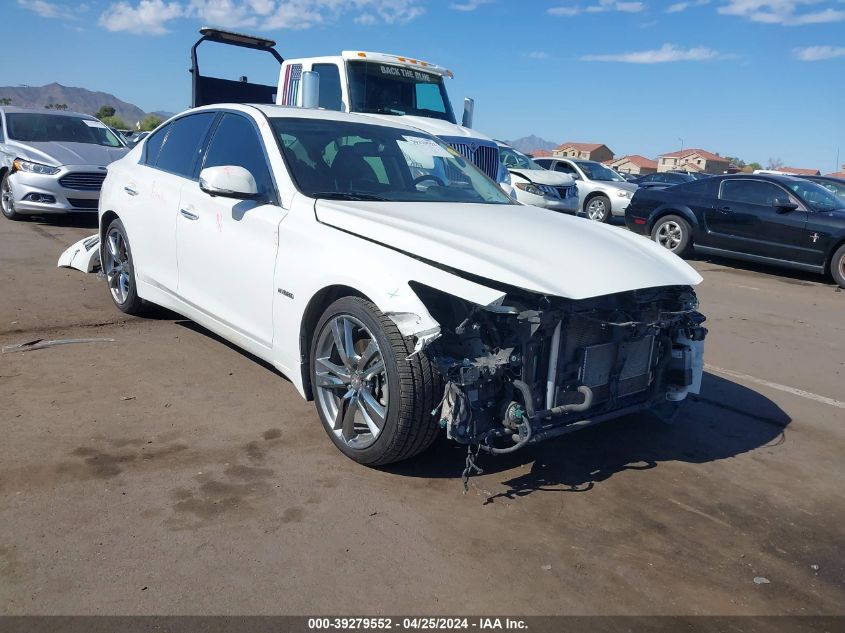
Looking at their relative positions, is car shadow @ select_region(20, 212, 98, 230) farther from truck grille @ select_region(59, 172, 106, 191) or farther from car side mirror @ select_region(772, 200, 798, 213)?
car side mirror @ select_region(772, 200, 798, 213)

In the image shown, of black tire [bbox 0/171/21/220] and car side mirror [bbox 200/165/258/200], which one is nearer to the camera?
car side mirror [bbox 200/165/258/200]

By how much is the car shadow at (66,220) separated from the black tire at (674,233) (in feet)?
30.2

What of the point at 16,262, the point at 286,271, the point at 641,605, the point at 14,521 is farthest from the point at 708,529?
the point at 16,262

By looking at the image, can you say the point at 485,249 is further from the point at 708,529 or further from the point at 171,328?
the point at 171,328

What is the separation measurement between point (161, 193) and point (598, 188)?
14.6 m

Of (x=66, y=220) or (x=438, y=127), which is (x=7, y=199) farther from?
(x=438, y=127)

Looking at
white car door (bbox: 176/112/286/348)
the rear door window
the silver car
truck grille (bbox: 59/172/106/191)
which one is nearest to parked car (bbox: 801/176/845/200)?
the rear door window

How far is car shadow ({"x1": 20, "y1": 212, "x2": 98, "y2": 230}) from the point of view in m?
11.4

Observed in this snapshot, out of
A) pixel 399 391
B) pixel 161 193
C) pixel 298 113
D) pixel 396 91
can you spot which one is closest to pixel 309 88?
pixel 396 91

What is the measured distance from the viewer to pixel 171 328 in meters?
5.93

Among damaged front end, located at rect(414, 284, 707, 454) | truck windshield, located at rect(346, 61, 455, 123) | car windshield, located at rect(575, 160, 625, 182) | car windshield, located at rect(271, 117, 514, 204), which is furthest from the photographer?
car windshield, located at rect(575, 160, 625, 182)

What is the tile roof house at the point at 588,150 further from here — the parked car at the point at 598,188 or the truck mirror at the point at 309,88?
the truck mirror at the point at 309,88

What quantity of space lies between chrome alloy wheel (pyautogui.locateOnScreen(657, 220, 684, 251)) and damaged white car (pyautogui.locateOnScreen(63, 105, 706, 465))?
26.2ft

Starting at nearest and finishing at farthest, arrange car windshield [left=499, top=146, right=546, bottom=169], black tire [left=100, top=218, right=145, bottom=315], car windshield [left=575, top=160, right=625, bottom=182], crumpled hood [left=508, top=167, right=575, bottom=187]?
1. black tire [left=100, top=218, right=145, bottom=315]
2. crumpled hood [left=508, top=167, right=575, bottom=187]
3. car windshield [left=499, top=146, right=546, bottom=169]
4. car windshield [left=575, top=160, right=625, bottom=182]
